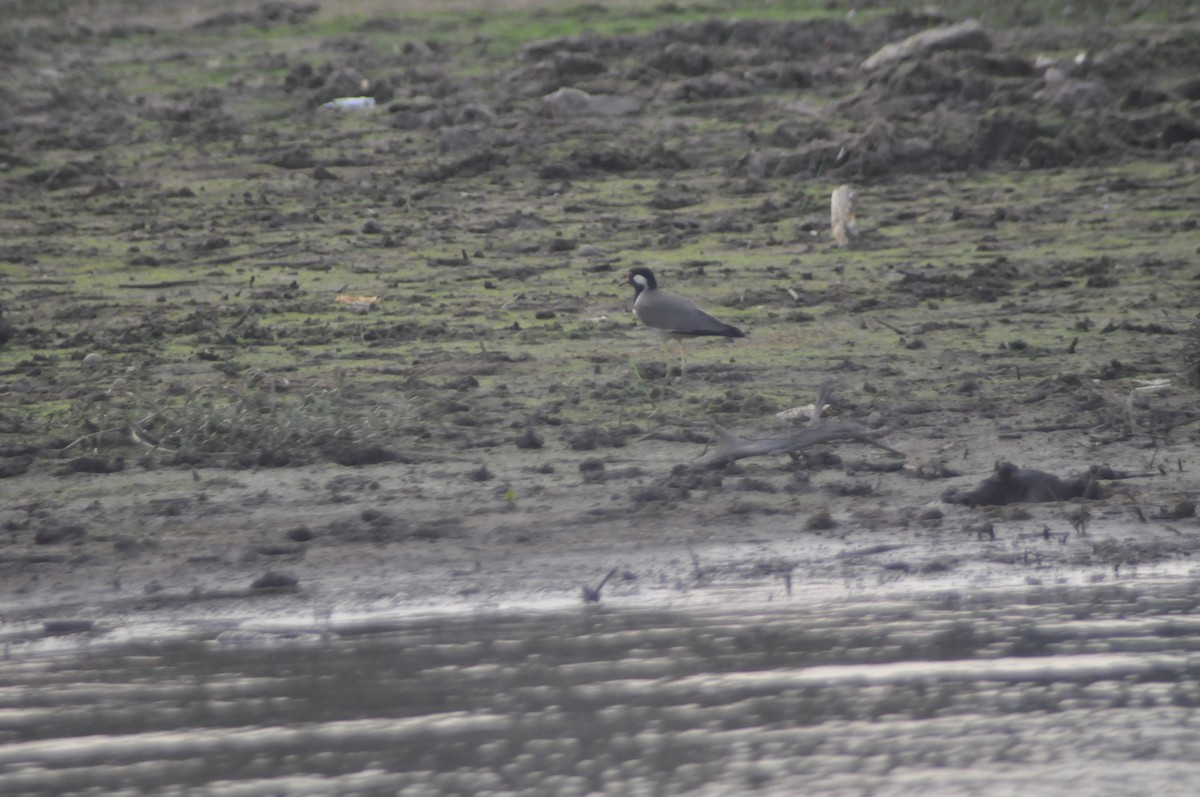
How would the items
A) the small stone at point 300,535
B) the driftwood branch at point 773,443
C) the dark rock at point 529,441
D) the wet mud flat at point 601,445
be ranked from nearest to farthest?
1. the wet mud flat at point 601,445
2. the small stone at point 300,535
3. the driftwood branch at point 773,443
4. the dark rock at point 529,441

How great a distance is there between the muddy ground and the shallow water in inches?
14.5

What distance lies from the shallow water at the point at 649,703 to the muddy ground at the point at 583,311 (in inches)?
14.5

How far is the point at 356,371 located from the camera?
30.8 ft

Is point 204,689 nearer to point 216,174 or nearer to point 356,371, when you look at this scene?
point 356,371

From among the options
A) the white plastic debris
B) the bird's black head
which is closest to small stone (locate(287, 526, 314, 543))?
the bird's black head

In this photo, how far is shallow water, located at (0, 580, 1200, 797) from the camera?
4.96 metres

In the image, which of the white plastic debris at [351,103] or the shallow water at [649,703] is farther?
the white plastic debris at [351,103]

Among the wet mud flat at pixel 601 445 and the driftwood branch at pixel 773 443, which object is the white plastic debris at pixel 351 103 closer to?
the wet mud flat at pixel 601 445

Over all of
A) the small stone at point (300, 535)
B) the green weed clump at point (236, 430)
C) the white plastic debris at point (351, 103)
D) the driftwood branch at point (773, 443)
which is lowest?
the small stone at point (300, 535)

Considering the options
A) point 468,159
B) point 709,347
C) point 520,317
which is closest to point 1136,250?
point 709,347

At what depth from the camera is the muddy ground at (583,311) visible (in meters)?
6.88

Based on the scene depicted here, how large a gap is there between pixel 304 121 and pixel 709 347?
8245mm

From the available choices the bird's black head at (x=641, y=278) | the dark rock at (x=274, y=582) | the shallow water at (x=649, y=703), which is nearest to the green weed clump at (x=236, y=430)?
the dark rock at (x=274, y=582)

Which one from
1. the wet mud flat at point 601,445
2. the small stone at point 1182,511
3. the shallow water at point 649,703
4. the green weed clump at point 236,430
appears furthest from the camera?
the green weed clump at point 236,430
